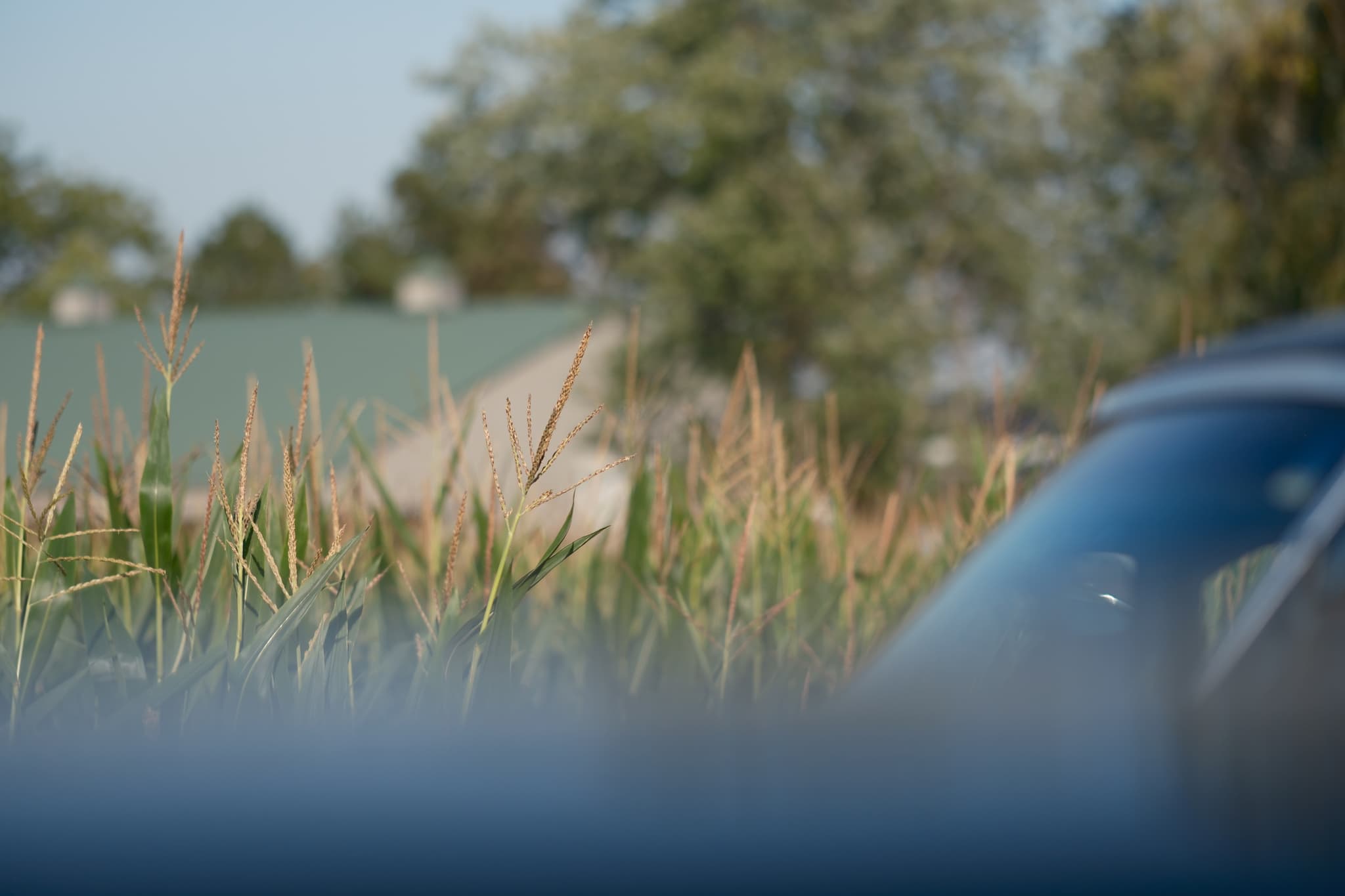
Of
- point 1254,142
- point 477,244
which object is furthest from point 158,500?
point 477,244

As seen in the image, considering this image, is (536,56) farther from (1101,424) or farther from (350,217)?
(350,217)

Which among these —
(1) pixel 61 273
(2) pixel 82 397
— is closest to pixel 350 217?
(1) pixel 61 273

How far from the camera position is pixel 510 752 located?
0.51 metres

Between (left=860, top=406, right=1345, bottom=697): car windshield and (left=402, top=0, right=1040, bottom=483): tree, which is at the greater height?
(left=402, top=0, right=1040, bottom=483): tree

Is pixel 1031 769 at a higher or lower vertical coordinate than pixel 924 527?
higher

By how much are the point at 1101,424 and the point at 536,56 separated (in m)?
29.4

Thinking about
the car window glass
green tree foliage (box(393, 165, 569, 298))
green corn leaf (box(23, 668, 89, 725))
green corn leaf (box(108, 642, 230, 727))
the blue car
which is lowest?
green corn leaf (box(23, 668, 89, 725))

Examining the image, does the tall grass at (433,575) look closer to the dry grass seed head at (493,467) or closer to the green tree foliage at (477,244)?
the dry grass seed head at (493,467)

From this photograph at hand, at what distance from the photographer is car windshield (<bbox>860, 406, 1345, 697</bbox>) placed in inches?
51.3

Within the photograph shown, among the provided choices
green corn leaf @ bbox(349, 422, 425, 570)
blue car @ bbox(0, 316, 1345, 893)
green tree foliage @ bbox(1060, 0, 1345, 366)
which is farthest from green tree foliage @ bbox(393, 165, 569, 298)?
blue car @ bbox(0, 316, 1345, 893)

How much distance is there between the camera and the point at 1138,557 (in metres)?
1.44

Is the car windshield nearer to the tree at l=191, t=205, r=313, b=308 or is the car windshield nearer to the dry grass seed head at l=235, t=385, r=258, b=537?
the dry grass seed head at l=235, t=385, r=258, b=537

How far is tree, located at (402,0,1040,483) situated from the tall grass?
62.9 ft

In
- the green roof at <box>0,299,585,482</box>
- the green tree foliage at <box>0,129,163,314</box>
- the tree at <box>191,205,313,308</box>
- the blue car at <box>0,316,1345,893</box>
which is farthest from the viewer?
the tree at <box>191,205,313,308</box>
